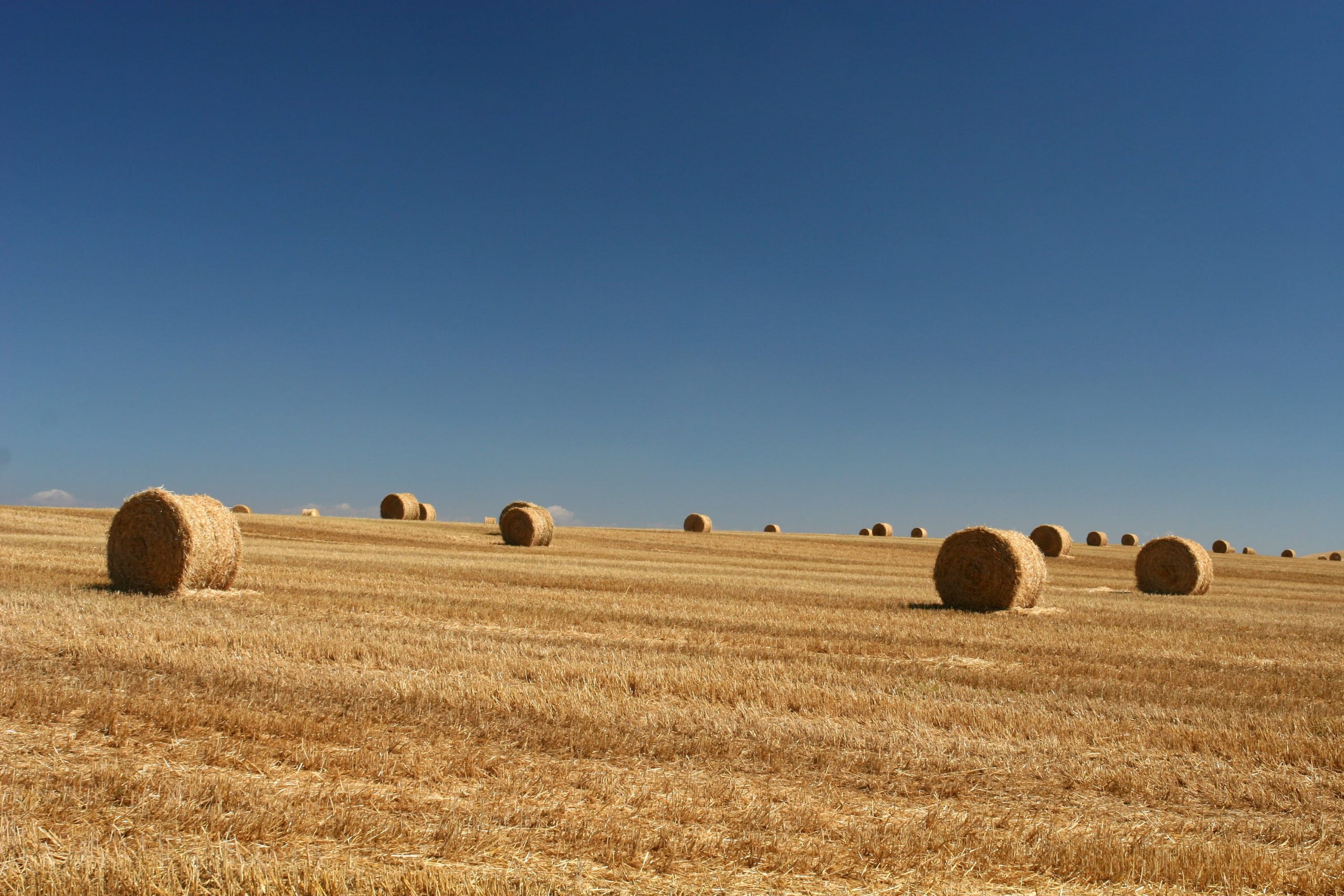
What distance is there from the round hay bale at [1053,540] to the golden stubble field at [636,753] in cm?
3049

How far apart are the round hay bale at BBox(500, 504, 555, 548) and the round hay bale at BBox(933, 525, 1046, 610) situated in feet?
A: 63.1

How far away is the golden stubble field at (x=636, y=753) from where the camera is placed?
4234 millimetres

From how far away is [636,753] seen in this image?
607 centimetres

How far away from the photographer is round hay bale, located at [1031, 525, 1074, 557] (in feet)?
139

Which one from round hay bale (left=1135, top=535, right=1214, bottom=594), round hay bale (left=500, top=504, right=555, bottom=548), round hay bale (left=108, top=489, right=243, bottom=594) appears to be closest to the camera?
round hay bale (left=108, top=489, right=243, bottom=594)

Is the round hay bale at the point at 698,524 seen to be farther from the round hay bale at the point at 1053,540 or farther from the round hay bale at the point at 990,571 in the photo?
the round hay bale at the point at 990,571

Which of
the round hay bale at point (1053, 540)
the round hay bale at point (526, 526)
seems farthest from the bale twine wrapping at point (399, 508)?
the round hay bale at point (1053, 540)

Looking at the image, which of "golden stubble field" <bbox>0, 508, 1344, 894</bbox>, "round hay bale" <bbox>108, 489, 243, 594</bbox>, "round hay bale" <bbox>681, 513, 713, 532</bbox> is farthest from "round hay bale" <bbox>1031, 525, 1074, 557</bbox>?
"round hay bale" <bbox>108, 489, 243, 594</bbox>

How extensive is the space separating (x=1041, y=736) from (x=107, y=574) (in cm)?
1553

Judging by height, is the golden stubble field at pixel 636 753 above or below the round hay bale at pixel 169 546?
below

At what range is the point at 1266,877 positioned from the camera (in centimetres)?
438

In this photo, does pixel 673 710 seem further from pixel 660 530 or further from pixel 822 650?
pixel 660 530

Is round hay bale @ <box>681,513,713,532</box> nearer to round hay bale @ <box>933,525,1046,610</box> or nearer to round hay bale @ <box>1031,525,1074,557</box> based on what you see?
round hay bale @ <box>1031,525,1074,557</box>

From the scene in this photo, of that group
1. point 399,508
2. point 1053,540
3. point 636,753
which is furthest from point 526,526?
point 636,753
